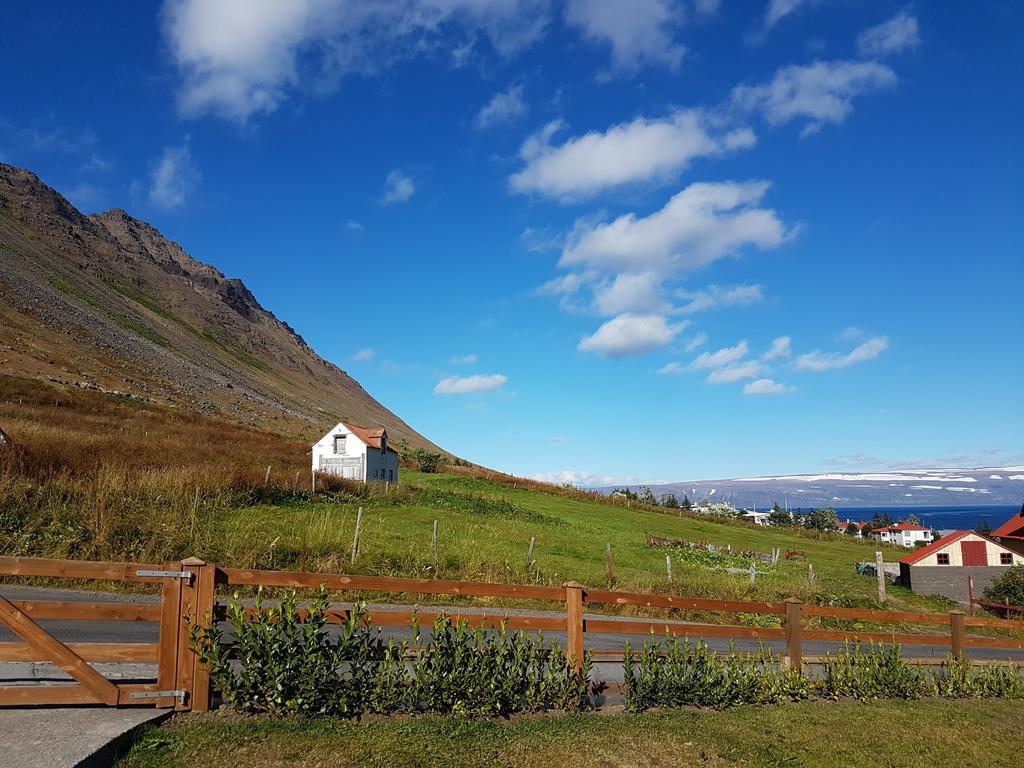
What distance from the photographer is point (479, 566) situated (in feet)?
64.7

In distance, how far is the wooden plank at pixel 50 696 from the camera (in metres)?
5.99

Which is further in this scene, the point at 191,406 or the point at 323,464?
the point at 191,406

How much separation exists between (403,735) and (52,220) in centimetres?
19772

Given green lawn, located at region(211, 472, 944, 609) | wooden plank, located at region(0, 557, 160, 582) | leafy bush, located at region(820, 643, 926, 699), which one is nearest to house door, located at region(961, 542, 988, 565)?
green lawn, located at region(211, 472, 944, 609)

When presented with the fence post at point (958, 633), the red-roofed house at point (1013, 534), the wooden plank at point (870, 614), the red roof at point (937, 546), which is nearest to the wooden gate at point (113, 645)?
the wooden plank at point (870, 614)

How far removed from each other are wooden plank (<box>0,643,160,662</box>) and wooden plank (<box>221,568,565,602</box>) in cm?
98

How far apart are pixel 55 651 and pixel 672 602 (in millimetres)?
7394

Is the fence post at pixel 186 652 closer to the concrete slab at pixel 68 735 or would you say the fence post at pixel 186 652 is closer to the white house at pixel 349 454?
the concrete slab at pixel 68 735

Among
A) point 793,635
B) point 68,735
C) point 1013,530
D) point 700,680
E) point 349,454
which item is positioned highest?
point 349,454

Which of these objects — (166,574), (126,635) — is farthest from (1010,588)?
(166,574)

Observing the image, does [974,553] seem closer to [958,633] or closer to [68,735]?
[958,633]

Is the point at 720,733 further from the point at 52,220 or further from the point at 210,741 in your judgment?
the point at 52,220

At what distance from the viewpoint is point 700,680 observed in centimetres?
877

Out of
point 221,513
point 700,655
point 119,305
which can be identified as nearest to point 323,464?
point 221,513
